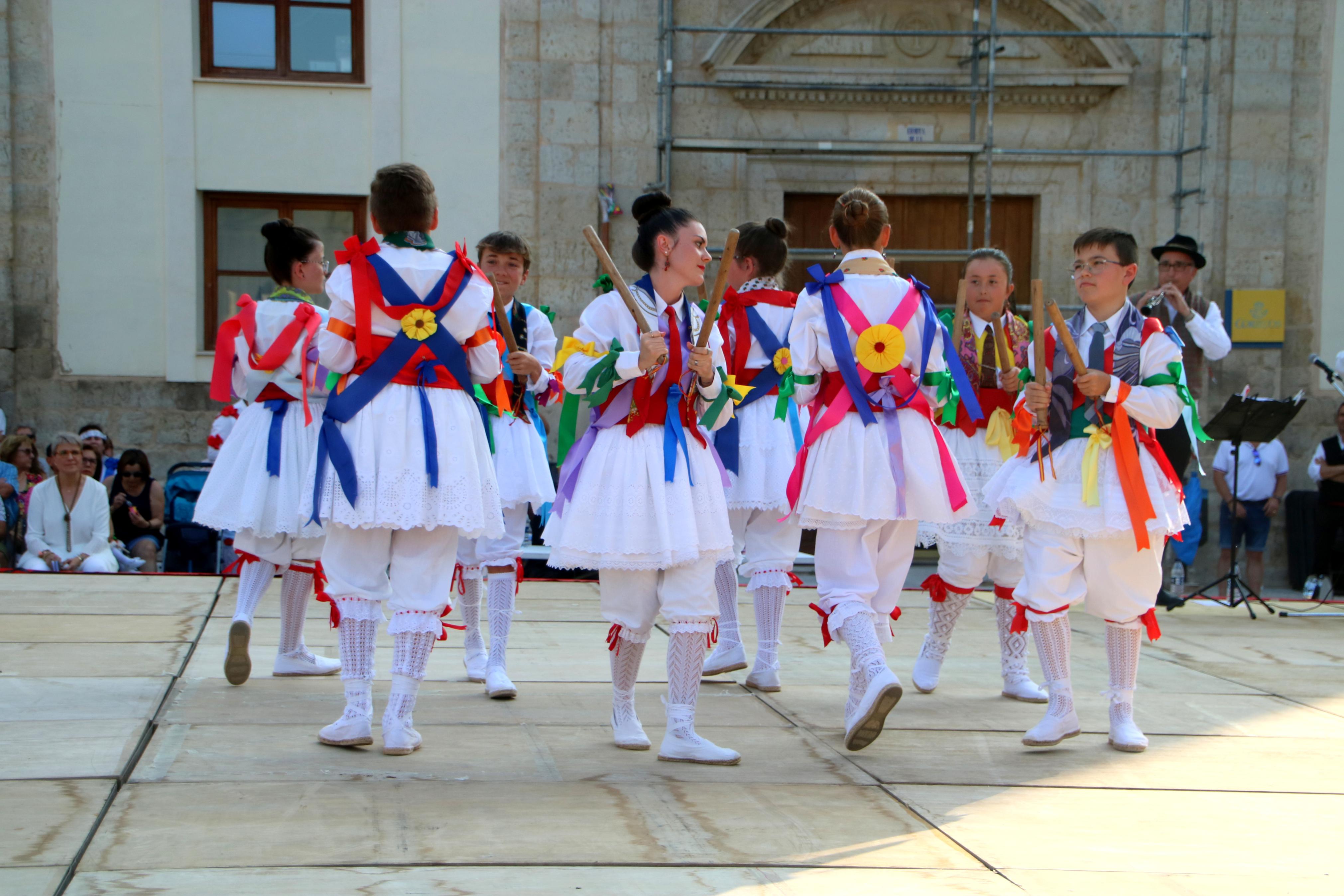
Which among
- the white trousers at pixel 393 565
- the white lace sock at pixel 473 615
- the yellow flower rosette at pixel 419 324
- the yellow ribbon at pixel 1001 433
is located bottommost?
the white lace sock at pixel 473 615

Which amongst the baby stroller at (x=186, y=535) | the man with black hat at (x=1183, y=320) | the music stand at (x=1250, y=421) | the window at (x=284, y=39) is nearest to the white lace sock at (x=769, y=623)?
the man with black hat at (x=1183, y=320)

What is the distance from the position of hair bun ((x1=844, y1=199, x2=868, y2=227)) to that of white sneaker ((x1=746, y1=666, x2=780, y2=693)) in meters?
→ 1.92

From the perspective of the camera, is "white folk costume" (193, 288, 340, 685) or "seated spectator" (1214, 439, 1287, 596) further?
"seated spectator" (1214, 439, 1287, 596)

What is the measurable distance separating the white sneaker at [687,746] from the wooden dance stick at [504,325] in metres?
1.62

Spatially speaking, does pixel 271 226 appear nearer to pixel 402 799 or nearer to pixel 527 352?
pixel 527 352

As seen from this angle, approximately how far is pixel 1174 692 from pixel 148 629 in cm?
485

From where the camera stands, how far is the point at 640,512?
4055 mm

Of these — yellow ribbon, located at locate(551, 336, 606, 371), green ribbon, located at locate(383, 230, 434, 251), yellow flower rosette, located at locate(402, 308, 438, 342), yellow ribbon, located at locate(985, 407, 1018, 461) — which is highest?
green ribbon, located at locate(383, 230, 434, 251)

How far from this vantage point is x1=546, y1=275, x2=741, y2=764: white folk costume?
406cm

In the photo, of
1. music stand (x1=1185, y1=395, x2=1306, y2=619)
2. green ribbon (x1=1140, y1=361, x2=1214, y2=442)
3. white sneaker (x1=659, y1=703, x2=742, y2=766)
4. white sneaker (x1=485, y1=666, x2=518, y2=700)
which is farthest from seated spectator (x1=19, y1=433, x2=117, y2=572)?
music stand (x1=1185, y1=395, x2=1306, y2=619)

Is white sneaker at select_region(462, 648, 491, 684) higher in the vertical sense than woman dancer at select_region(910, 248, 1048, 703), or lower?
lower

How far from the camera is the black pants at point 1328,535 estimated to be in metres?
11.2

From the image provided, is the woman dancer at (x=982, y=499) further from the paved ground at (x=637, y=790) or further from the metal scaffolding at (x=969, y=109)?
the metal scaffolding at (x=969, y=109)

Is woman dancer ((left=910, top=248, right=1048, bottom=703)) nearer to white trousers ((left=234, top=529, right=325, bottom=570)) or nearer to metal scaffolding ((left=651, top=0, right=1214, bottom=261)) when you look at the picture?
white trousers ((left=234, top=529, right=325, bottom=570))
